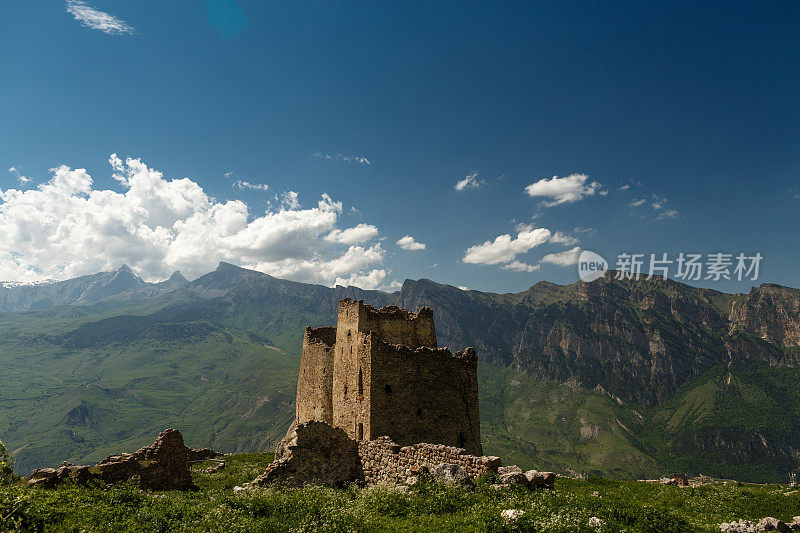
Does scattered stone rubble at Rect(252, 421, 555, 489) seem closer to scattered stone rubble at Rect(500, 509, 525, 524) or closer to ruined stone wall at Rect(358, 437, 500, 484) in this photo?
ruined stone wall at Rect(358, 437, 500, 484)

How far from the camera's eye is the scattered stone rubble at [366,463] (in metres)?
19.0

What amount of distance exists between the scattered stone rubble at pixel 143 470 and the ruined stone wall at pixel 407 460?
11.4 meters

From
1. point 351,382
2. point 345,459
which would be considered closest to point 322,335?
point 351,382

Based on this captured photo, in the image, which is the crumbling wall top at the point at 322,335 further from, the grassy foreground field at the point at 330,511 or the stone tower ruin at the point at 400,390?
the grassy foreground field at the point at 330,511

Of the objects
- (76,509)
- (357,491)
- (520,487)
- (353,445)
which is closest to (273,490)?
(357,491)

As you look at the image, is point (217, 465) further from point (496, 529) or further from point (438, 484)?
point (496, 529)

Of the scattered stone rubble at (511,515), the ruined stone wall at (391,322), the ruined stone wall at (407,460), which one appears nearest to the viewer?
the scattered stone rubble at (511,515)

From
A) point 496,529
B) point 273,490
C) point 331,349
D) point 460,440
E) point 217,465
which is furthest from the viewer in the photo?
point 331,349

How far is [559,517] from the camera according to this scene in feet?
44.0

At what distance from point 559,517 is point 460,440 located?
16801 mm

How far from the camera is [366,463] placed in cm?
2395

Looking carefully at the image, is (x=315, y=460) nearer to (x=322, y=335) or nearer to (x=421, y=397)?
(x=421, y=397)

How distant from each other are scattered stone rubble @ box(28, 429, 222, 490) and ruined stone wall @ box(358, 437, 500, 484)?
11355mm

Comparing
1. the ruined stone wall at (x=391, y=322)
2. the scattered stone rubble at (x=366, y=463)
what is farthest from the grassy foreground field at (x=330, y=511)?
the ruined stone wall at (x=391, y=322)
